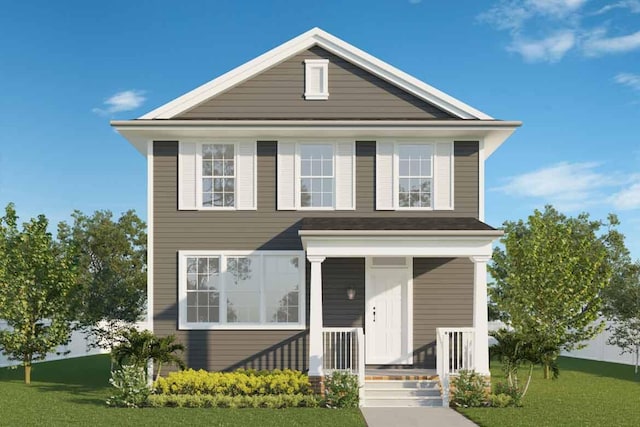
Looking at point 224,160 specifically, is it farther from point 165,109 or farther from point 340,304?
point 340,304

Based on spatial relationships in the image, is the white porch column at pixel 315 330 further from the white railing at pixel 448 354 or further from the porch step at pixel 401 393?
the white railing at pixel 448 354

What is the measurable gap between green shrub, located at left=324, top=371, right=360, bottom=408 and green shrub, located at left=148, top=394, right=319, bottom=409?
30cm

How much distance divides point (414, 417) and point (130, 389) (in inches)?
227

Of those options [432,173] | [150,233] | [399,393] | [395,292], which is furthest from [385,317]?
[150,233]

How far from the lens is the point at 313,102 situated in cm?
1588

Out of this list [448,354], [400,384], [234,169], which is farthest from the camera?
[234,169]

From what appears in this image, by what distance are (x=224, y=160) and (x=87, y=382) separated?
311 inches

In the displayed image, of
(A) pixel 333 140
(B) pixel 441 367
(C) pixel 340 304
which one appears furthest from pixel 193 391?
(A) pixel 333 140

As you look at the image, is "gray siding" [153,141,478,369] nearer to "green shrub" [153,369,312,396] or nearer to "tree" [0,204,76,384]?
"green shrub" [153,369,312,396]

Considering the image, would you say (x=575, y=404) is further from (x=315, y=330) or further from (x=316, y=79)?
(x=316, y=79)

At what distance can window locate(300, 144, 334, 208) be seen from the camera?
51.1ft

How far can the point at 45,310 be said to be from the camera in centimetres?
1834

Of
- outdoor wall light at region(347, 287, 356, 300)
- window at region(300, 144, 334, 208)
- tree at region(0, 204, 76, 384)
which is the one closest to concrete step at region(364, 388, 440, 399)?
outdoor wall light at region(347, 287, 356, 300)

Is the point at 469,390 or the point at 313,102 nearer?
the point at 469,390
